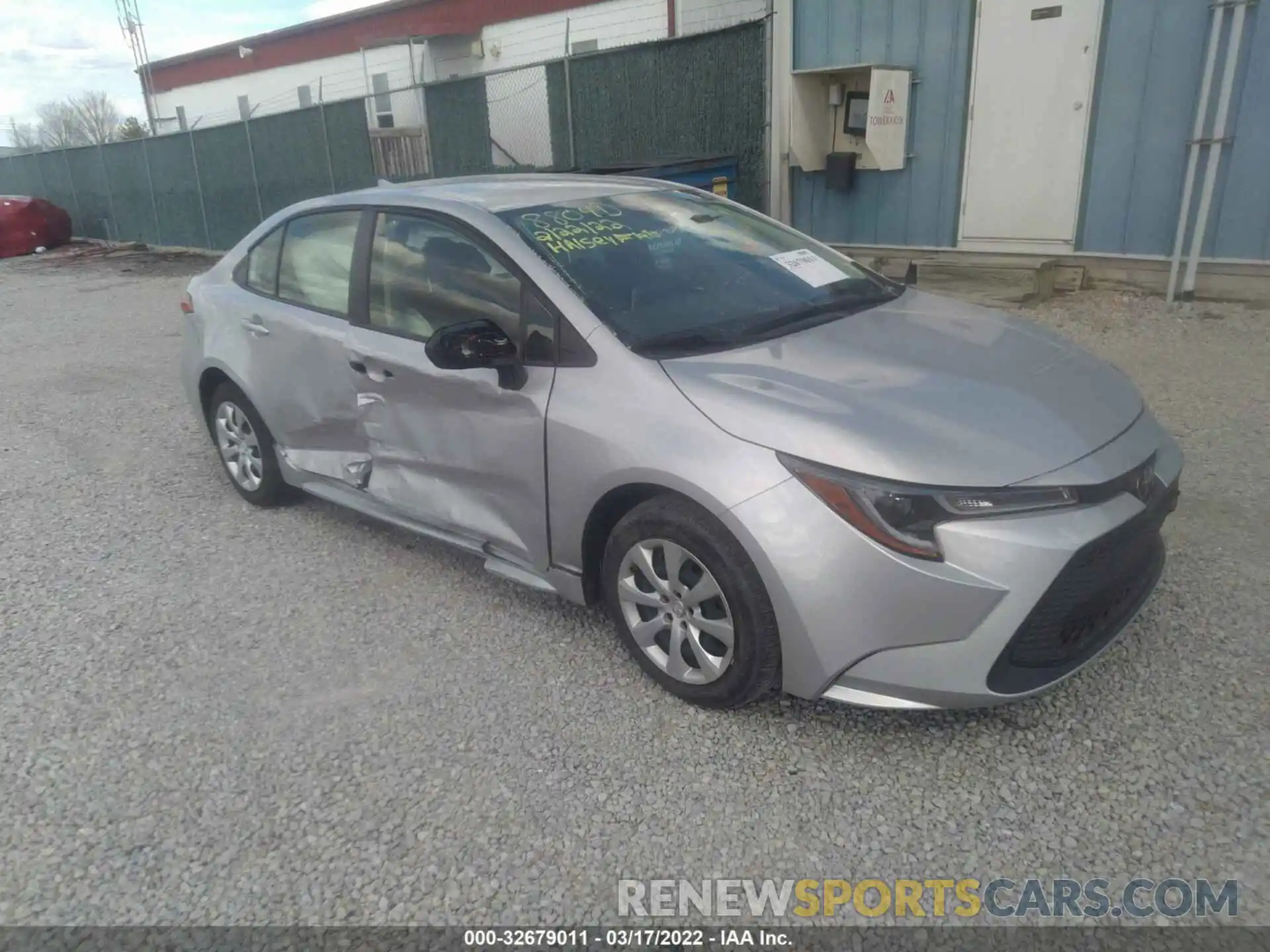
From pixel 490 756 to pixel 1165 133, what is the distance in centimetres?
761

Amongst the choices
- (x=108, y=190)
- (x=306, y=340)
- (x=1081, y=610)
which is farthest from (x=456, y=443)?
(x=108, y=190)

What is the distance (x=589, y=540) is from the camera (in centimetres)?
315

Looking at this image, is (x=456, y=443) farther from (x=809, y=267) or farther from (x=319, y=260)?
(x=809, y=267)

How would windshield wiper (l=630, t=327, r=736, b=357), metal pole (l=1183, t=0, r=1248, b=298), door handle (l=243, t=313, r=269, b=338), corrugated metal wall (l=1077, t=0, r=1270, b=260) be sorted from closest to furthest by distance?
windshield wiper (l=630, t=327, r=736, b=357) → door handle (l=243, t=313, r=269, b=338) → metal pole (l=1183, t=0, r=1248, b=298) → corrugated metal wall (l=1077, t=0, r=1270, b=260)

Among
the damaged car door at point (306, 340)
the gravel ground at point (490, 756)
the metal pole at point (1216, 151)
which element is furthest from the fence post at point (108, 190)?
the metal pole at point (1216, 151)

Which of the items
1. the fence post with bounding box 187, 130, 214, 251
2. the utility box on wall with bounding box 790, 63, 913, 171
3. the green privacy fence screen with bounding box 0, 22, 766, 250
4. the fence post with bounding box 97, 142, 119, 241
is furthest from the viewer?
the fence post with bounding box 97, 142, 119, 241

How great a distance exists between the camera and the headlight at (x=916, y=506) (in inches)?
98.1

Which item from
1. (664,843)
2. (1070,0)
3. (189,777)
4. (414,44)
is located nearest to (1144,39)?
(1070,0)

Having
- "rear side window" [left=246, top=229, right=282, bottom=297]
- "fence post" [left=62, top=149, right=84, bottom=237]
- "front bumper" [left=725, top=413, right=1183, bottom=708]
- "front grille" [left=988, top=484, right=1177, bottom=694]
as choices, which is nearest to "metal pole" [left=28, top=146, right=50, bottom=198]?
"fence post" [left=62, top=149, right=84, bottom=237]

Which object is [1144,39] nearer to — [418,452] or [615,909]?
[418,452]

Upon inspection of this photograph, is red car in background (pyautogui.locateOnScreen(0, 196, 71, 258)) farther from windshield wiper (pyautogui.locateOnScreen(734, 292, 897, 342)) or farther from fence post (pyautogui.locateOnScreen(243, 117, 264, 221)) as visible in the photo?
windshield wiper (pyautogui.locateOnScreen(734, 292, 897, 342))

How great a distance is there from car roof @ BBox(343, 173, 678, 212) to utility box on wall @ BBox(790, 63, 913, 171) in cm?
518

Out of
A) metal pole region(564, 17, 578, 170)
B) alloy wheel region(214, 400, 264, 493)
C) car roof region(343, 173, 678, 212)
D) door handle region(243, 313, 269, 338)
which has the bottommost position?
alloy wheel region(214, 400, 264, 493)

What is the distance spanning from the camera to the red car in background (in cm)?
2020
